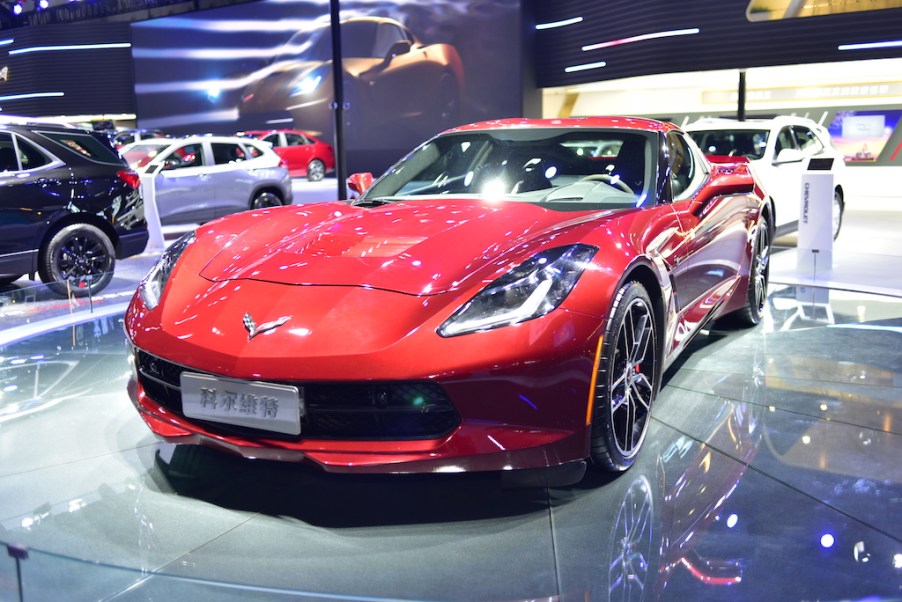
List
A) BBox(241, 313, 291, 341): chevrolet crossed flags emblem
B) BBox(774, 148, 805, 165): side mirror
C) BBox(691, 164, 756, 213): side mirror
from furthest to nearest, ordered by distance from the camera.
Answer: BBox(774, 148, 805, 165): side mirror
BBox(691, 164, 756, 213): side mirror
BBox(241, 313, 291, 341): chevrolet crossed flags emblem

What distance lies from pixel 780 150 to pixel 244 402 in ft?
24.8

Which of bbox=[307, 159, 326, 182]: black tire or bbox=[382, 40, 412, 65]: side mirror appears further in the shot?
bbox=[382, 40, 412, 65]: side mirror

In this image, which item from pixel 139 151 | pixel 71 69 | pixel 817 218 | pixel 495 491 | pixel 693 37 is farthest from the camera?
pixel 71 69

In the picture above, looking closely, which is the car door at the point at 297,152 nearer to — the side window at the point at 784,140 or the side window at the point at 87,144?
the side window at the point at 87,144

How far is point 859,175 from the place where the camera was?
547 inches

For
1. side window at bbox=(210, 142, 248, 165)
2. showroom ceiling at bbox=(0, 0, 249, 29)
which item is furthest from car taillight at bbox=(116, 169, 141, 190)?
showroom ceiling at bbox=(0, 0, 249, 29)

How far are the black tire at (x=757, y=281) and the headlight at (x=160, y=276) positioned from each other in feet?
10.2

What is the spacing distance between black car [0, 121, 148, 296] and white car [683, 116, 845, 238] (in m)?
5.79

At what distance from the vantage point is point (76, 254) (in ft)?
21.6

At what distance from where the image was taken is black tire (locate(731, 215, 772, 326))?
4777mm

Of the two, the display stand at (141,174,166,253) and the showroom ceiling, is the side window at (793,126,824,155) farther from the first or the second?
the showroom ceiling

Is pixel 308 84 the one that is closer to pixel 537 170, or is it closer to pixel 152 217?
pixel 152 217

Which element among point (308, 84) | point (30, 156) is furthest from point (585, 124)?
point (308, 84)

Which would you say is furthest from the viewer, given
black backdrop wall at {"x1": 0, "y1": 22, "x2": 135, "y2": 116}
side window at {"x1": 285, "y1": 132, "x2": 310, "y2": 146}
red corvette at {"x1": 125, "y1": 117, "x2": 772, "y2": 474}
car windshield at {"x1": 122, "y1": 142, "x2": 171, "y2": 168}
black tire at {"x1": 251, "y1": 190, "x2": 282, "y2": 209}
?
black backdrop wall at {"x1": 0, "y1": 22, "x2": 135, "y2": 116}
